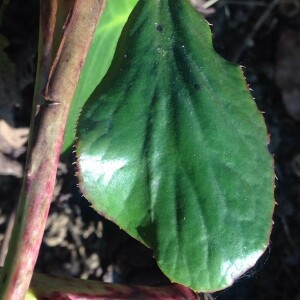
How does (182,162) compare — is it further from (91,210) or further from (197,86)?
(91,210)

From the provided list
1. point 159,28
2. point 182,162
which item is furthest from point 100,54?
point 182,162

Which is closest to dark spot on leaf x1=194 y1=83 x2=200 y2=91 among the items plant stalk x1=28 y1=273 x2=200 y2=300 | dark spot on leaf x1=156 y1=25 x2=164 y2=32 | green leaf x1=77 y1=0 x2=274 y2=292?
green leaf x1=77 y1=0 x2=274 y2=292

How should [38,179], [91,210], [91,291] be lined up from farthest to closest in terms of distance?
[91,210], [91,291], [38,179]

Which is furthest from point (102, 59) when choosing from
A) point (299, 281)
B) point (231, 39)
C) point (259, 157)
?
point (299, 281)

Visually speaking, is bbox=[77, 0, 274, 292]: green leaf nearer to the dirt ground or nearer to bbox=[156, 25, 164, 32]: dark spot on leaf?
bbox=[156, 25, 164, 32]: dark spot on leaf

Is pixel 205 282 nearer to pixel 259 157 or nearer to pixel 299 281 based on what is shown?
pixel 259 157

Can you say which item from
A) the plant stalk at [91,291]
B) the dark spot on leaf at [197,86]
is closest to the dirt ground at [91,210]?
the plant stalk at [91,291]
